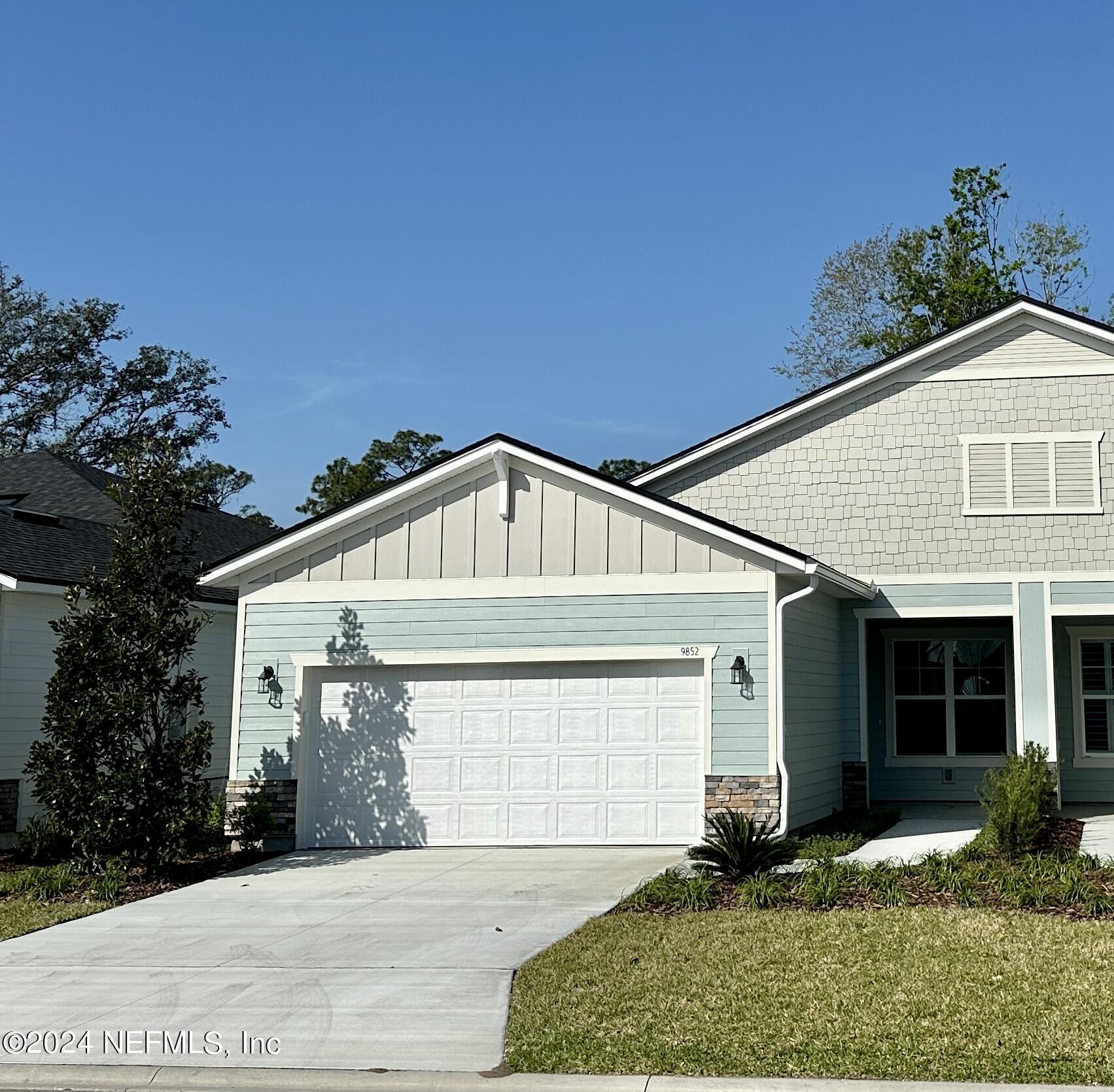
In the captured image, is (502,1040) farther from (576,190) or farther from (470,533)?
(576,190)

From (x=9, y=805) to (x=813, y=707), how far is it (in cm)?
989

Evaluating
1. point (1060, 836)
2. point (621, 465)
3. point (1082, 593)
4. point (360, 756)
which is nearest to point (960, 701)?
point (1082, 593)

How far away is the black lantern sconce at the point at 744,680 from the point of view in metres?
Answer: 13.8

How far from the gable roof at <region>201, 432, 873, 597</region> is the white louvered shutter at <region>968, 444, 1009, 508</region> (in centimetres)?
279

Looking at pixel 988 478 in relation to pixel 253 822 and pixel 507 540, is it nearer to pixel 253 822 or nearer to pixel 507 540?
pixel 507 540

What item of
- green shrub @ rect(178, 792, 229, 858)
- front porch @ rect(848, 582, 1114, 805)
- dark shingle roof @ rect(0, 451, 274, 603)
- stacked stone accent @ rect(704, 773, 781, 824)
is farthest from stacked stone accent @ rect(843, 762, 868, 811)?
dark shingle roof @ rect(0, 451, 274, 603)

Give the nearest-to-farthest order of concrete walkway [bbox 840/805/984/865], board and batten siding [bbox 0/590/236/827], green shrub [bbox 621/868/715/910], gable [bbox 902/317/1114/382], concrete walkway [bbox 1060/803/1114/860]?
green shrub [bbox 621/868/715/910] → concrete walkway [bbox 840/805/984/865] → concrete walkway [bbox 1060/803/1114/860] → board and batten siding [bbox 0/590/236/827] → gable [bbox 902/317/1114/382]

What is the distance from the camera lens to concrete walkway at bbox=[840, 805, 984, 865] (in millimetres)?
12578

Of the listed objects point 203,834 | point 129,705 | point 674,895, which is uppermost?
point 129,705

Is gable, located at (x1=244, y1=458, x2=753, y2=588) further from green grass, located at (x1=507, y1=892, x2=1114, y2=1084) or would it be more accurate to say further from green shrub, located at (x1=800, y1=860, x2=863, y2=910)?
green grass, located at (x1=507, y1=892, x2=1114, y2=1084)

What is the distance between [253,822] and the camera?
1427cm

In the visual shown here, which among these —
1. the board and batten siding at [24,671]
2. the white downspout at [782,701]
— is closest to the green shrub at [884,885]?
the white downspout at [782,701]

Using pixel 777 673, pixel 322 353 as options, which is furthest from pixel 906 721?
pixel 322 353

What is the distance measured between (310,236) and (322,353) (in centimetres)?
792
